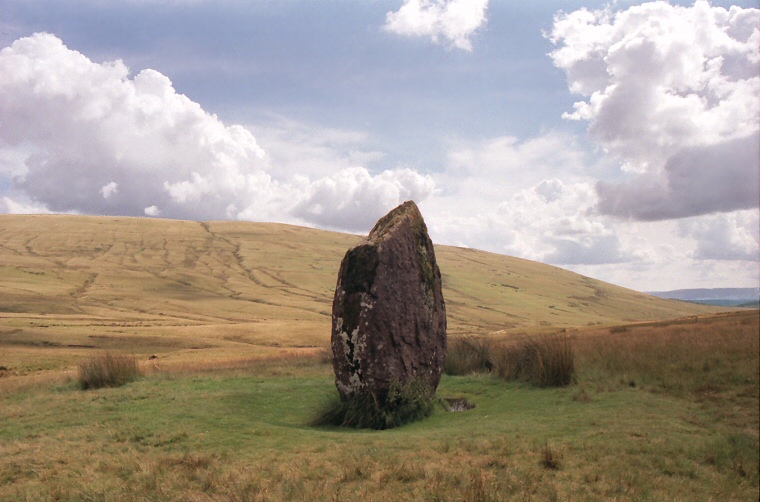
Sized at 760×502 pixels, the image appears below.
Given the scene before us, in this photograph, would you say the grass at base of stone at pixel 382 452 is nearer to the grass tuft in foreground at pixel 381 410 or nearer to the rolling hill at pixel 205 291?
the grass tuft in foreground at pixel 381 410

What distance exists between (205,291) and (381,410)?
288ft

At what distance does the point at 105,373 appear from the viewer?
55.2ft

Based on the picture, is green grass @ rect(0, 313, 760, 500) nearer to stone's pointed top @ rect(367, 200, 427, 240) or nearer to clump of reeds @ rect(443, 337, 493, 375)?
clump of reeds @ rect(443, 337, 493, 375)

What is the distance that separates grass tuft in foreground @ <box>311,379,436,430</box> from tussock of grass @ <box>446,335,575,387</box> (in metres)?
3.62

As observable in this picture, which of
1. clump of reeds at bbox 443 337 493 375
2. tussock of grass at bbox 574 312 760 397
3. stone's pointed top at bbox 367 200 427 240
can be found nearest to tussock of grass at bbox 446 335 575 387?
clump of reeds at bbox 443 337 493 375

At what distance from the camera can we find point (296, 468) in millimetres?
8109

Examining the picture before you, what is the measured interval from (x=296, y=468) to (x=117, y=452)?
350cm

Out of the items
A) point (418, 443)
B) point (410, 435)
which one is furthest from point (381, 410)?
point (418, 443)

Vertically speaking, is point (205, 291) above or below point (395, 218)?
below

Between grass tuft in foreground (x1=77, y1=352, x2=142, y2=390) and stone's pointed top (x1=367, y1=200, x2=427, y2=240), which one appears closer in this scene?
stone's pointed top (x1=367, y1=200, x2=427, y2=240)

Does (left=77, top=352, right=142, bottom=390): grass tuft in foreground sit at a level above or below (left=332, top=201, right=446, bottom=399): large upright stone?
below

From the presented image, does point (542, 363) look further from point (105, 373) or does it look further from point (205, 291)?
point (205, 291)

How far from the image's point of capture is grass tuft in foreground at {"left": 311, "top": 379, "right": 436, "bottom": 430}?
12.8 metres

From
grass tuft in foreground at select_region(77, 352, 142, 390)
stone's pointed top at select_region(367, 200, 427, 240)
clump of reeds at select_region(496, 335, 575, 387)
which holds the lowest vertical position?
grass tuft in foreground at select_region(77, 352, 142, 390)
